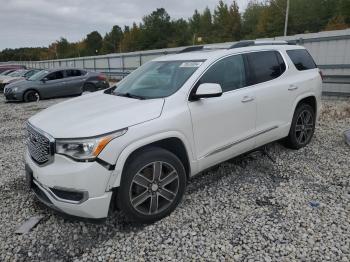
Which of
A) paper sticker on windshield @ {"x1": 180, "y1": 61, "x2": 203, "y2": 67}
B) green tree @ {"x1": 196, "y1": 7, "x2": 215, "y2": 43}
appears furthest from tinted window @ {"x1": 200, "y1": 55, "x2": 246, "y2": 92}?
green tree @ {"x1": 196, "y1": 7, "x2": 215, "y2": 43}

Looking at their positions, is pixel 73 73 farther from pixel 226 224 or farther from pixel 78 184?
pixel 226 224

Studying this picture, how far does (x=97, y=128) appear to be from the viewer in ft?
9.20

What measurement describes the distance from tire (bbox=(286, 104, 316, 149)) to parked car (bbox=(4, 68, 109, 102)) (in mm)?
11147

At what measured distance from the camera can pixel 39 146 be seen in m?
3.07

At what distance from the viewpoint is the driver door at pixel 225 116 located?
3.45 m

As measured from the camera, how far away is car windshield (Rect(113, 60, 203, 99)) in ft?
11.7

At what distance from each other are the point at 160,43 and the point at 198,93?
75828 mm

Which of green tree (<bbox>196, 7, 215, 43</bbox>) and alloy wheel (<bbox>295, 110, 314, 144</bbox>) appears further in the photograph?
green tree (<bbox>196, 7, 215, 43</bbox>)

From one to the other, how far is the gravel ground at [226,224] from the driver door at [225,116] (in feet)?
1.72

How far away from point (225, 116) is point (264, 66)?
4.08ft

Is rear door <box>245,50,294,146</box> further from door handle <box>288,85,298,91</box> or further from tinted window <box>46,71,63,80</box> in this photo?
tinted window <box>46,71,63,80</box>

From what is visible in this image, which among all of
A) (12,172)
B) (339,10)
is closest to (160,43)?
(339,10)

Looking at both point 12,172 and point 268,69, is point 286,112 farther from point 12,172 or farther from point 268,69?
point 12,172

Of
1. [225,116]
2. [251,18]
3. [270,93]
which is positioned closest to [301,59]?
[270,93]
